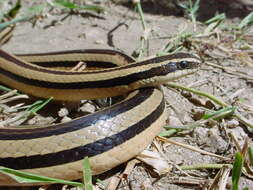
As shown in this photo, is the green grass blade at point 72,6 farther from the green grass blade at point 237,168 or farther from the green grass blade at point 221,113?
the green grass blade at point 237,168

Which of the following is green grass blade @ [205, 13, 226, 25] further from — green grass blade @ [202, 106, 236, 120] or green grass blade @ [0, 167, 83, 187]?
green grass blade @ [0, 167, 83, 187]

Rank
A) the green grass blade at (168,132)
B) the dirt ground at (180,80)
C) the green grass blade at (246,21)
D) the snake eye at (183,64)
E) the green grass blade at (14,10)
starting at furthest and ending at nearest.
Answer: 1. the green grass blade at (14,10)
2. the green grass blade at (246,21)
3. the snake eye at (183,64)
4. the green grass blade at (168,132)
5. the dirt ground at (180,80)

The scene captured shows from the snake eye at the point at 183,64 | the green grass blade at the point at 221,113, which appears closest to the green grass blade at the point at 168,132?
the green grass blade at the point at 221,113

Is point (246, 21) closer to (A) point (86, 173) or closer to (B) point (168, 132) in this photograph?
(B) point (168, 132)

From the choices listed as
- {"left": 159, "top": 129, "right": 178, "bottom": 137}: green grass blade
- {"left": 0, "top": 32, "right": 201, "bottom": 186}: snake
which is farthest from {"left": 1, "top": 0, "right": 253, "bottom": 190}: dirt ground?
{"left": 0, "top": 32, "right": 201, "bottom": 186}: snake

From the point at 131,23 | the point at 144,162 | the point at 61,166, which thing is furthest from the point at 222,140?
the point at 131,23
